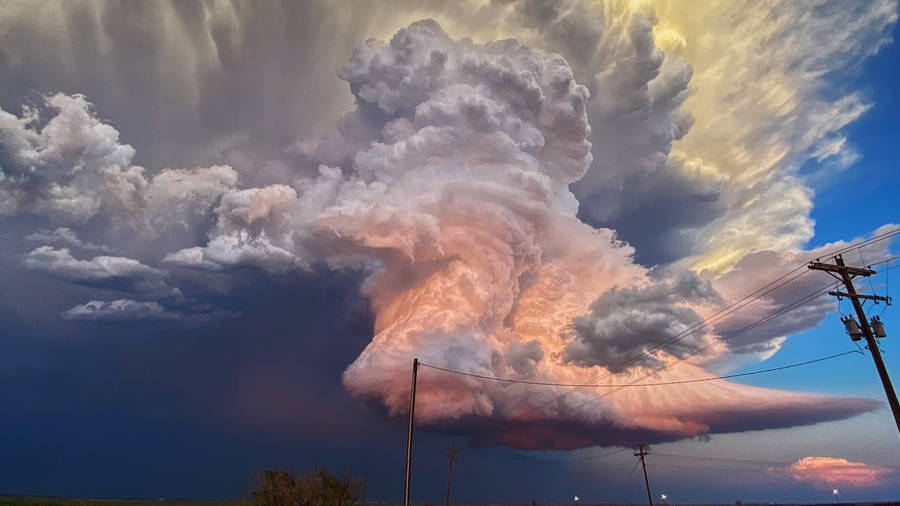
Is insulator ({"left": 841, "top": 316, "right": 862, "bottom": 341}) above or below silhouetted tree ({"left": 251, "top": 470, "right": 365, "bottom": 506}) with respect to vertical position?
above

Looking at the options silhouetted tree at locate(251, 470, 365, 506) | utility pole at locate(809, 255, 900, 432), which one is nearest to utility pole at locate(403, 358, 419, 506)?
silhouetted tree at locate(251, 470, 365, 506)

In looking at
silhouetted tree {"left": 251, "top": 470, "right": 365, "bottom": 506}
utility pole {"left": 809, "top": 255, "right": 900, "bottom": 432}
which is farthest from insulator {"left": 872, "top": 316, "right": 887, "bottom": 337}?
silhouetted tree {"left": 251, "top": 470, "right": 365, "bottom": 506}

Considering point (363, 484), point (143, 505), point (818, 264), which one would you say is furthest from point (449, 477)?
point (143, 505)

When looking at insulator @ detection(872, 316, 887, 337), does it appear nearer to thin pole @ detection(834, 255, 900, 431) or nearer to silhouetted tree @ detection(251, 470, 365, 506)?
thin pole @ detection(834, 255, 900, 431)

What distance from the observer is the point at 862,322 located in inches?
904

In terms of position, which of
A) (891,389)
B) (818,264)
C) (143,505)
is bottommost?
(143,505)

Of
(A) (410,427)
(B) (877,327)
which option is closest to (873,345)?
(B) (877,327)

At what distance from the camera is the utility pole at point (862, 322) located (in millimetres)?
20953

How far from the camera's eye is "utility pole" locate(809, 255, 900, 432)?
2095 cm

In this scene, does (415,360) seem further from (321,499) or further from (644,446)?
(644,446)

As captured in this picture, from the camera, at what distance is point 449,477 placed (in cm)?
8131

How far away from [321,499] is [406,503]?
8.81 meters

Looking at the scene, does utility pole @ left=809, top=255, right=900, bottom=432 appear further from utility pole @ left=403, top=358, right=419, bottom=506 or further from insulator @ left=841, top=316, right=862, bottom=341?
utility pole @ left=403, top=358, right=419, bottom=506

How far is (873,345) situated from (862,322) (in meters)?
1.20
